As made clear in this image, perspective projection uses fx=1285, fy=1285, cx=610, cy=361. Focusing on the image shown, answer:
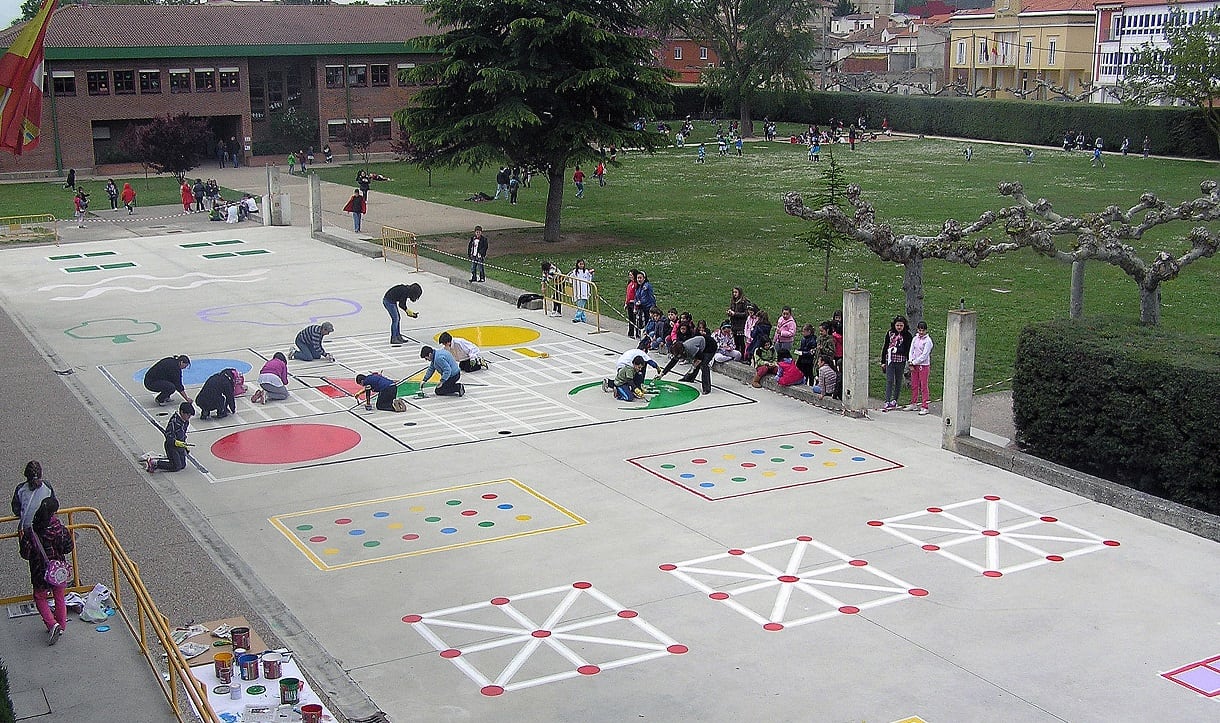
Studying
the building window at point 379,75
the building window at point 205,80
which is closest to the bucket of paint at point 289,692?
the building window at point 205,80

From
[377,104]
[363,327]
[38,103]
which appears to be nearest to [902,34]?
[377,104]

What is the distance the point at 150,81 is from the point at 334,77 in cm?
1069

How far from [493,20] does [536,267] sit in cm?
858

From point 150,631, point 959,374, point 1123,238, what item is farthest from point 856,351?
point 150,631

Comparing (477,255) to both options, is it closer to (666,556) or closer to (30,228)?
(666,556)

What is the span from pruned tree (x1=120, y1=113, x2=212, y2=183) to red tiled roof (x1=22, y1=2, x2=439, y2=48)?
5.96 m

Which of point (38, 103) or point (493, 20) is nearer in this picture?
point (38, 103)

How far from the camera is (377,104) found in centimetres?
7756

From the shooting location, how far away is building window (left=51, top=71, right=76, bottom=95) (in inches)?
2648

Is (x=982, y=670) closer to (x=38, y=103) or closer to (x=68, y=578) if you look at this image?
(x=68, y=578)

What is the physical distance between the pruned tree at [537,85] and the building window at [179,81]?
35.7 metres

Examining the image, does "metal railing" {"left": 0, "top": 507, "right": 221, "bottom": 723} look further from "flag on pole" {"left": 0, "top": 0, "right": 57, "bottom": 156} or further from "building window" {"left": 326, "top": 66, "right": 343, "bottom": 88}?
"building window" {"left": 326, "top": 66, "right": 343, "bottom": 88}

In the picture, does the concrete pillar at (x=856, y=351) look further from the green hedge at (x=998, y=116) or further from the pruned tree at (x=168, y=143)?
the green hedge at (x=998, y=116)

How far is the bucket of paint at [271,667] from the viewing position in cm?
1115
